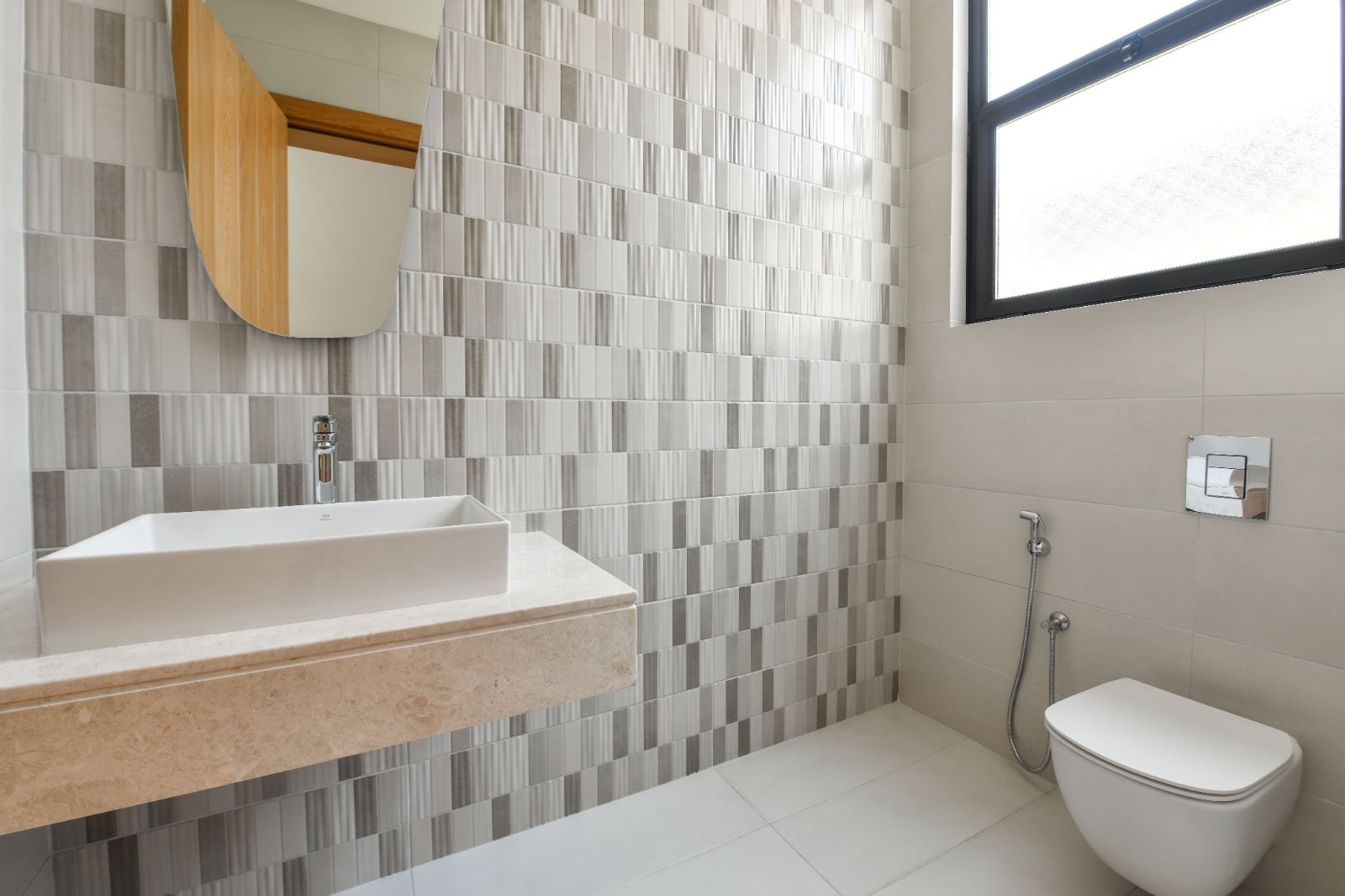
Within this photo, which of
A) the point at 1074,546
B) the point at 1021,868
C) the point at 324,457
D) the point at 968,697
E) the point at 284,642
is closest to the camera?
the point at 284,642

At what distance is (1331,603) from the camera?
4.05 ft

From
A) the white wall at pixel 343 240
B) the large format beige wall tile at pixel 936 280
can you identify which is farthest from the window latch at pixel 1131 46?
the white wall at pixel 343 240

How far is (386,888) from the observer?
1.33 m

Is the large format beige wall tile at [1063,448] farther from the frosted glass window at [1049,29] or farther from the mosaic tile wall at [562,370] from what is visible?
the frosted glass window at [1049,29]

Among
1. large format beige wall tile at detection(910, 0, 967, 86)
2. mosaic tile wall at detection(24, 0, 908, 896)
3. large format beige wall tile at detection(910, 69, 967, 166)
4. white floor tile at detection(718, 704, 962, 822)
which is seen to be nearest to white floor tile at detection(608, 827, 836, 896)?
white floor tile at detection(718, 704, 962, 822)

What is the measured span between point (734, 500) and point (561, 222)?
901mm

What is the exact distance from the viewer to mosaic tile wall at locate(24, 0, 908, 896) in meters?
1.11

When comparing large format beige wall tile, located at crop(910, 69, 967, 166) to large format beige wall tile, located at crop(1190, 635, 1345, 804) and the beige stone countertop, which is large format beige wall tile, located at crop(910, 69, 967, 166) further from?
the beige stone countertop

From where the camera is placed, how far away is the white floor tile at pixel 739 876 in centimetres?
134

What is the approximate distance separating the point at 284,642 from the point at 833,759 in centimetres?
161

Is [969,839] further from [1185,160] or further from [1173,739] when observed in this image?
[1185,160]

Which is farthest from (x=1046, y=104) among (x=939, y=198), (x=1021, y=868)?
(x=1021, y=868)

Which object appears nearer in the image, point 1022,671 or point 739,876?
point 739,876

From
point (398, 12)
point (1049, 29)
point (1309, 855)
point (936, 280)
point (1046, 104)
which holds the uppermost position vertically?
point (1049, 29)
